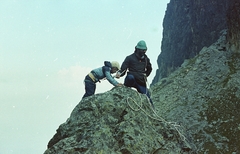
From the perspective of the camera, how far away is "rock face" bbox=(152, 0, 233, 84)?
40062mm

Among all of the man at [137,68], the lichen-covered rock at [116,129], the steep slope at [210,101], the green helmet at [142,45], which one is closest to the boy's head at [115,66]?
the man at [137,68]

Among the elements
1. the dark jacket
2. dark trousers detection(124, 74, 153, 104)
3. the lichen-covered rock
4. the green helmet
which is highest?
the green helmet

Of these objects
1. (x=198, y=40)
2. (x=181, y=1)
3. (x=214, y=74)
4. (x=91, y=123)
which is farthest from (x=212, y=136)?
(x=181, y=1)

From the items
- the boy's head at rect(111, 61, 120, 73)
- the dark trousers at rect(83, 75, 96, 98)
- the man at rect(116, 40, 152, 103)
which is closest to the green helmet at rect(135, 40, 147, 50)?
the man at rect(116, 40, 152, 103)

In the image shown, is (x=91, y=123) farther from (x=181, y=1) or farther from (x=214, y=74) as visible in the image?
(x=181, y=1)

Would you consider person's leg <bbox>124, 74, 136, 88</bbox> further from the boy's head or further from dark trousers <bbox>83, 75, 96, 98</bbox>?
dark trousers <bbox>83, 75, 96, 98</bbox>

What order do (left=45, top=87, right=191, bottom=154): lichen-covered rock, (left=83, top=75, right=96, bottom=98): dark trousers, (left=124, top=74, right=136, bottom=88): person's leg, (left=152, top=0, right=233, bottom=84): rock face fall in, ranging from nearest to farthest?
(left=45, top=87, right=191, bottom=154): lichen-covered rock < (left=124, top=74, right=136, bottom=88): person's leg < (left=83, top=75, right=96, bottom=98): dark trousers < (left=152, top=0, right=233, bottom=84): rock face

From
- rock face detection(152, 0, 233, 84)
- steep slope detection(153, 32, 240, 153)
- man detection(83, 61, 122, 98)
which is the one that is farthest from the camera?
rock face detection(152, 0, 233, 84)

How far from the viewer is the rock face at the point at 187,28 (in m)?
40.1

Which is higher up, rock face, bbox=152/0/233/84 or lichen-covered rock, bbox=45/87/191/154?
rock face, bbox=152/0/233/84

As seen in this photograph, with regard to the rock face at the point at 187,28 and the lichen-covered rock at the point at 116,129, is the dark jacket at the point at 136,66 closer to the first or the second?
the lichen-covered rock at the point at 116,129

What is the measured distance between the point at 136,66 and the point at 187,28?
42.6 meters

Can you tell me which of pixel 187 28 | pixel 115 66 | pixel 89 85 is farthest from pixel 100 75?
pixel 187 28

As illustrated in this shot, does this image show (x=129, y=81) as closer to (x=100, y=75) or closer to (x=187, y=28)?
(x=100, y=75)
